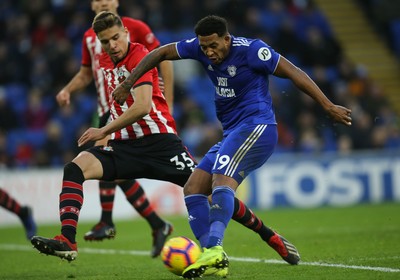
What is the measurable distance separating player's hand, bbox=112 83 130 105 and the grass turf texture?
4.98ft

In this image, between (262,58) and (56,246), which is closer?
(56,246)

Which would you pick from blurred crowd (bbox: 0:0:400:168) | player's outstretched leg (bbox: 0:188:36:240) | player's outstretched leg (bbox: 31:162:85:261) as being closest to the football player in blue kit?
player's outstretched leg (bbox: 31:162:85:261)

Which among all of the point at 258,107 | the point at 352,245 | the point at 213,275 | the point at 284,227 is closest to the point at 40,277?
the point at 213,275

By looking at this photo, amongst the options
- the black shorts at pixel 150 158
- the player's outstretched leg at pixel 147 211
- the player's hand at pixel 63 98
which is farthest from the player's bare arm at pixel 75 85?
the black shorts at pixel 150 158

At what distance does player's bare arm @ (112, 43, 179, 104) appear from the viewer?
278 inches

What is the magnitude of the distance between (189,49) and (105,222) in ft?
8.81

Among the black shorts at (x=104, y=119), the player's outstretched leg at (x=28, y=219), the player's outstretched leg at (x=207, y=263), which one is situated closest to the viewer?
the player's outstretched leg at (x=207, y=263)

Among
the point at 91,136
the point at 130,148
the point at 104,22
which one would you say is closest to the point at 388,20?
the point at 130,148

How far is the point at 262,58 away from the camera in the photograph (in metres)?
6.78

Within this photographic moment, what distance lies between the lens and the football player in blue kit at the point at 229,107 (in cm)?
665

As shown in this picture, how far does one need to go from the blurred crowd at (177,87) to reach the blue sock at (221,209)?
32.1 ft

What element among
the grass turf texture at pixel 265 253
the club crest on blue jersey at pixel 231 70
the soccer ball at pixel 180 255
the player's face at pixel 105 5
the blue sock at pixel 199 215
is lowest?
the grass turf texture at pixel 265 253

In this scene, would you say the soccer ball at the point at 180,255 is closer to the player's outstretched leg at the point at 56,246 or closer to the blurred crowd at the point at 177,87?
the player's outstretched leg at the point at 56,246

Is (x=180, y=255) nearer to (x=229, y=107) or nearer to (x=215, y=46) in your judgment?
(x=229, y=107)
